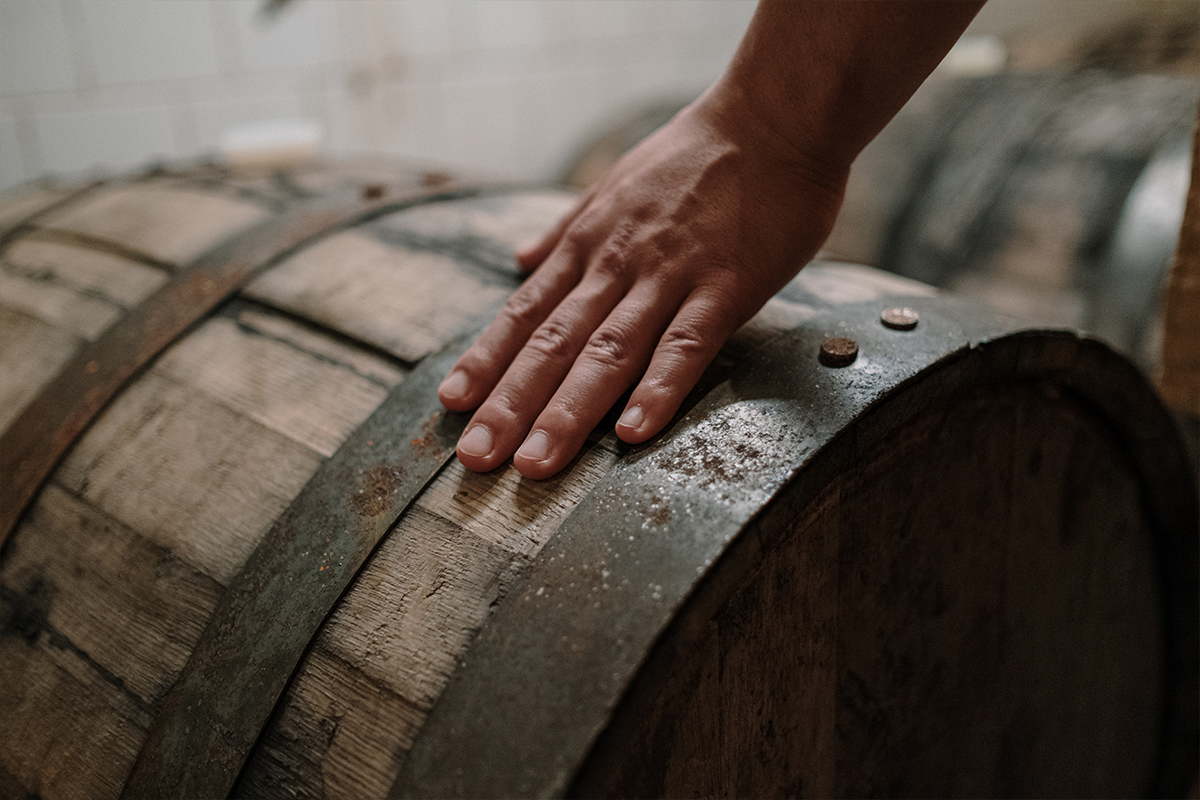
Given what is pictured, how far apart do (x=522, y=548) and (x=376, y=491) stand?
0.66 ft

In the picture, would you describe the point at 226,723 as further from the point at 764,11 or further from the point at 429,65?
the point at 429,65

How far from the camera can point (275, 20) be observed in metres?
2.92

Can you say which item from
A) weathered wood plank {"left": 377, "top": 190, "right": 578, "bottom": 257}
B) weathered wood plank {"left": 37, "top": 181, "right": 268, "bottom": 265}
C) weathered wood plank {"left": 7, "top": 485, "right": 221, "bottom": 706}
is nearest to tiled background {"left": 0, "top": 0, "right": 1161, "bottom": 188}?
weathered wood plank {"left": 37, "top": 181, "right": 268, "bottom": 265}

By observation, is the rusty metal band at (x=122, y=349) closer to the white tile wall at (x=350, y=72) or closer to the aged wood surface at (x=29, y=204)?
the aged wood surface at (x=29, y=204)

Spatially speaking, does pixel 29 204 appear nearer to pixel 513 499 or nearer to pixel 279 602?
pixel 279 602

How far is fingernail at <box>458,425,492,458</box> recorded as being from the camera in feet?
2.70

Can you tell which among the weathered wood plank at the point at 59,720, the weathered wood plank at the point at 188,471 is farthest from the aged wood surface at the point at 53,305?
the weathered wood plank at the point at 59,720

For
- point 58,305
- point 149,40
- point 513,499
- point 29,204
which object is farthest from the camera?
point 149,40

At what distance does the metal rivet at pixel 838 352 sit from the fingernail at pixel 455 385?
41 cm

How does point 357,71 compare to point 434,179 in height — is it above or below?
above

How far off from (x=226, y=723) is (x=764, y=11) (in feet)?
3.22

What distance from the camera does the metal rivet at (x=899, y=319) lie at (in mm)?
944

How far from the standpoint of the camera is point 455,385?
90cm

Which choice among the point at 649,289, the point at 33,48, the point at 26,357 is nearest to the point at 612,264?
the point at 649,289
